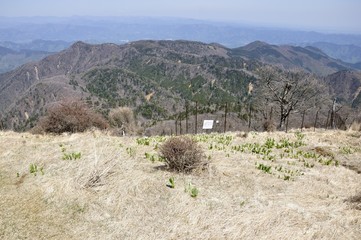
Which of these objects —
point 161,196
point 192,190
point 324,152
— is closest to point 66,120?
point 161,196

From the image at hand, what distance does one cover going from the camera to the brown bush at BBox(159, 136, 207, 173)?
443 inches

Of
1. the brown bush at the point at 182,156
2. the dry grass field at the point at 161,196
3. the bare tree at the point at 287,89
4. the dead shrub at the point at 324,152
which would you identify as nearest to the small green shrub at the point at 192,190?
the dry grass field at the point at 161,196

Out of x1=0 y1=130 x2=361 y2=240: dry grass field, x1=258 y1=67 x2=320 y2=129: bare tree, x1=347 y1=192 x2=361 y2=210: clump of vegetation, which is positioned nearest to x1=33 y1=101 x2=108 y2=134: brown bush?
x1=0 y1=130 x2=361 y2=240: dry grass field

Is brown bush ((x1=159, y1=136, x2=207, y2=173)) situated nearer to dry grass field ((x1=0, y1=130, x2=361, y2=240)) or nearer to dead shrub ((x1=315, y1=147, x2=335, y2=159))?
dry grass field ((x1=0, y1=130, x2=361, y2=240))

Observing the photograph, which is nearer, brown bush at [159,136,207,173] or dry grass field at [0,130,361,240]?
dry grass field at [0,130,361,240]

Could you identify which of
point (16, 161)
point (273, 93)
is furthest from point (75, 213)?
point (273, 93)

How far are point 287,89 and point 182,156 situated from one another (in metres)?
28.7

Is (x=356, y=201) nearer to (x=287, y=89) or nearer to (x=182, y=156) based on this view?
(x=182, y=156)

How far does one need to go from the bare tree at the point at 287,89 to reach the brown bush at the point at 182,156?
2679cm

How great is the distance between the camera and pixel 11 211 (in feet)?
27.4

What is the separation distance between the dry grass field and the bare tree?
23.3 meters

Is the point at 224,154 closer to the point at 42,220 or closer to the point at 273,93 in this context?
the point at 42,220

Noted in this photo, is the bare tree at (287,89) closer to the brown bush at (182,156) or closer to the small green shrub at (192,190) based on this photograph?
the brown bush at (182,156)

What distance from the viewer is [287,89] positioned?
121 feet
